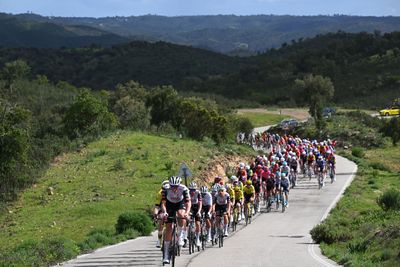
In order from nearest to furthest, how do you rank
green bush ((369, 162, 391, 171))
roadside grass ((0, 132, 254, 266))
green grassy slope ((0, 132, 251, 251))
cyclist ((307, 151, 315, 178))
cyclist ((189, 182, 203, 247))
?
cyclist ((189, 182, 203, 247)) < roadside grass ((0, 132, 254, 266)) < green grassy slope ((0, 132, 251, 251)) < cyclist ((307, 151, 315, 178)) < green bush ((369, 162, 391, 171))

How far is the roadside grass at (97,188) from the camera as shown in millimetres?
26297

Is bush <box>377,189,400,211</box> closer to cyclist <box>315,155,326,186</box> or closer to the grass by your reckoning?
cyclist <box>315,155,326,186</box>

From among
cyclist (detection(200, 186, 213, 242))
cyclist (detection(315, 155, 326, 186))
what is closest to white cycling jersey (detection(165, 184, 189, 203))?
cyclist (detection(200, 186, 213, 242))

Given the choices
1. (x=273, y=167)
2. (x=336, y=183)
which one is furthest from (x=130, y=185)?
(x=336, y=183)

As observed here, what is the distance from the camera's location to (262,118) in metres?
107

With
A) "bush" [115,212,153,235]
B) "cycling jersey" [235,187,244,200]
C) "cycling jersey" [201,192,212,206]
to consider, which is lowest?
"bush" [115,212,153,235]

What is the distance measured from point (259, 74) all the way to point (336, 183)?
14104cm

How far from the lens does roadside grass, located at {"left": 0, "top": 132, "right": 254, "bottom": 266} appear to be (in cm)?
2630

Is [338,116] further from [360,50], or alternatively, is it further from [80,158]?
[360,50]

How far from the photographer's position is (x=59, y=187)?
35.5m

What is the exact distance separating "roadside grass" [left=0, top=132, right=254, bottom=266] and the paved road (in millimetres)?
1614

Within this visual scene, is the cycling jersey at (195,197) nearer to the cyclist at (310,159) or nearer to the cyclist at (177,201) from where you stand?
the cyclist at (177,201)

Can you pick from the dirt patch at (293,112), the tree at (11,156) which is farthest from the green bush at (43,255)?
the dirt patch at (293,112)

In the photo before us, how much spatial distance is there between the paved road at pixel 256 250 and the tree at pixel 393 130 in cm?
4651
